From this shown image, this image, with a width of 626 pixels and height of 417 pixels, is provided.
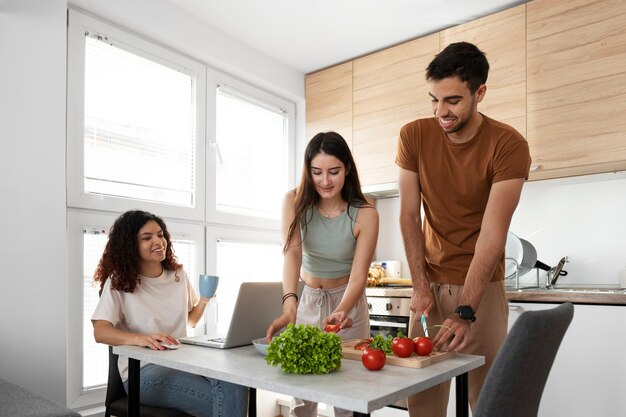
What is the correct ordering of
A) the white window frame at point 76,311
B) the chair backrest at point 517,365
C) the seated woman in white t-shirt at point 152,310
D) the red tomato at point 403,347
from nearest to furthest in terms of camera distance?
the chair backrest at point 517,365 < the red tomato at point 403,347 < the seated woman in white t-shirt at point 152,310 < the white window frame at point 76,311

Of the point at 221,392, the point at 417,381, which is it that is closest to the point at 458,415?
the point at 417,381

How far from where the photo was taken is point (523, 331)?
100 cm

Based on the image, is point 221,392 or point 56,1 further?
point 56,1

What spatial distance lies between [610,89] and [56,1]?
2656 millimetres

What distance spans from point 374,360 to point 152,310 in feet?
3.70

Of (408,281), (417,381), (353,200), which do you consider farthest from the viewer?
(408,281)

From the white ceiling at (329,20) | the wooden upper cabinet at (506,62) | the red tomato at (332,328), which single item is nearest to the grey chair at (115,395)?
the red tomato at (332,328)

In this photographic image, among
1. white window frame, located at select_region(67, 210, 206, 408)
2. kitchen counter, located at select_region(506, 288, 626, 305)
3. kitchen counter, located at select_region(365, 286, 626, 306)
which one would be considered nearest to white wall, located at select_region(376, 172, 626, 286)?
kitchen counter, located at select_region(365, 286, 626, 306)

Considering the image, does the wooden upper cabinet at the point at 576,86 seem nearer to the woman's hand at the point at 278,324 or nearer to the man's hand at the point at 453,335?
the man's hand at the point at 453,335

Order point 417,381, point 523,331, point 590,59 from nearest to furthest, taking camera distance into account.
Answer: point 523,331, point 417,381, point 590,59

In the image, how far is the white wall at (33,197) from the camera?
89.5 inches

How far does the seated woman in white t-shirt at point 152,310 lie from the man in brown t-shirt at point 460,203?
0.68 metres

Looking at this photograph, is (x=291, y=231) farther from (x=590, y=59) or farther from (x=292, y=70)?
(x=292, y=70)

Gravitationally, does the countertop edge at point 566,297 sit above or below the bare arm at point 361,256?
below
